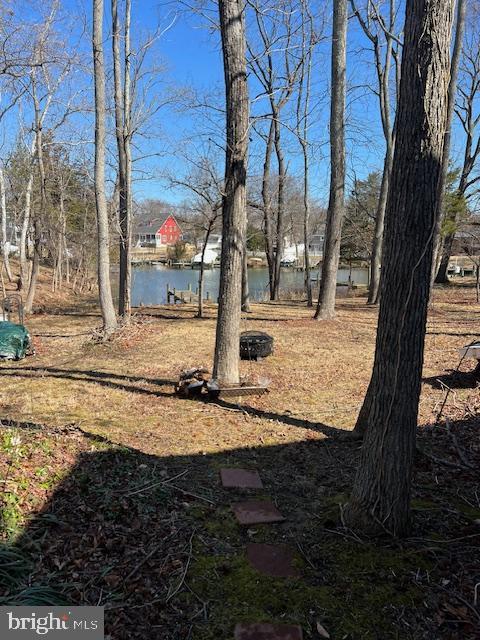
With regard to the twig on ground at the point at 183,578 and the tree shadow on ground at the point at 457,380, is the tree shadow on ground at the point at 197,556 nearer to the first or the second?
the twig on ground at the point at 183,578

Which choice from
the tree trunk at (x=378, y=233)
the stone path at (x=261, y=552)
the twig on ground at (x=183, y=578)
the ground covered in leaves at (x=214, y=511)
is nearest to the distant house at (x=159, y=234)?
the tree trunk at (x=378, y=233)

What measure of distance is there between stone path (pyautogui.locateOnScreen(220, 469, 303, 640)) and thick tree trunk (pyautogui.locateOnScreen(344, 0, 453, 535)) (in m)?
0.50

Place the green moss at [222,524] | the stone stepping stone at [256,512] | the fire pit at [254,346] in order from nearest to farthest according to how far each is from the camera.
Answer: the green moss at [222,524]
the stone stepping stone at [256,512]
the fire pit at [254,346]

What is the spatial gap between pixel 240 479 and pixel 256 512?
502mm

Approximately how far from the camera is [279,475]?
11.4 ft

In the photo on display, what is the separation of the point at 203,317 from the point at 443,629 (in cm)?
1029

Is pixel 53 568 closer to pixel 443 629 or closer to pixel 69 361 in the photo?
pixel 443 629

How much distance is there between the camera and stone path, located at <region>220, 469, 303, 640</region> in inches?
72.2

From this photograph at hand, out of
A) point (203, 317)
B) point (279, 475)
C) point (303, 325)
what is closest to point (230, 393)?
point (279, 475)

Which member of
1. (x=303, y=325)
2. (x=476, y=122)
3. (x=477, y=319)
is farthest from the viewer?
(x=476, y=122)

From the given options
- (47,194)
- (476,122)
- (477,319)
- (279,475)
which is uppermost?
(476,122)

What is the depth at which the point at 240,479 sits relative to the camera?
3334 millimetres

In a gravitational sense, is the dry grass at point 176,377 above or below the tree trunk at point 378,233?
below

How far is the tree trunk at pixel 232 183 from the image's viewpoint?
4.89m
